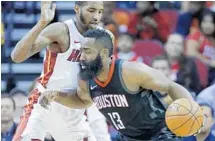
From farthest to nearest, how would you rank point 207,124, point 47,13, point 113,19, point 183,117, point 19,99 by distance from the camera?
point 113,19, point 19,99, point 207,124, point 47,13, point 183,117

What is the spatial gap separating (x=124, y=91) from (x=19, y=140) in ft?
4.28

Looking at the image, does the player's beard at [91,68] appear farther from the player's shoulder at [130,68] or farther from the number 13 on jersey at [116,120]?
the number 13 on jersey at [116,120]

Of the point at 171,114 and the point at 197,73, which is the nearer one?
the point at 171,114

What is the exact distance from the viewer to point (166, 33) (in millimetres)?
11586

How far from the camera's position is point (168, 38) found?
36.9 feet

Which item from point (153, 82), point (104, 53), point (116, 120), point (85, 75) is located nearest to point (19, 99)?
point (85, 75)

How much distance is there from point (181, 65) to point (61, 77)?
320 cm

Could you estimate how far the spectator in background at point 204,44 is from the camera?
1100 centimetres

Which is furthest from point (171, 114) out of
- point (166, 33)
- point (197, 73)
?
point (166, 33)

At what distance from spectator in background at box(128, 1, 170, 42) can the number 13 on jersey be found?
14.7 feet

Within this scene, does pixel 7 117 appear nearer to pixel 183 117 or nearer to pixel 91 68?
pixel 91 68

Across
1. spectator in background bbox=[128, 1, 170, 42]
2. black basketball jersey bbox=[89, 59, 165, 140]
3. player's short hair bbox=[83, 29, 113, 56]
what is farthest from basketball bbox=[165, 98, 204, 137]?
spectator in background bbox=[128, 1, 170, 42]

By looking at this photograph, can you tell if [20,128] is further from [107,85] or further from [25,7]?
[25,7]

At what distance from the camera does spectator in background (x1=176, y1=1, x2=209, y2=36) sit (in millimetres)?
11344
